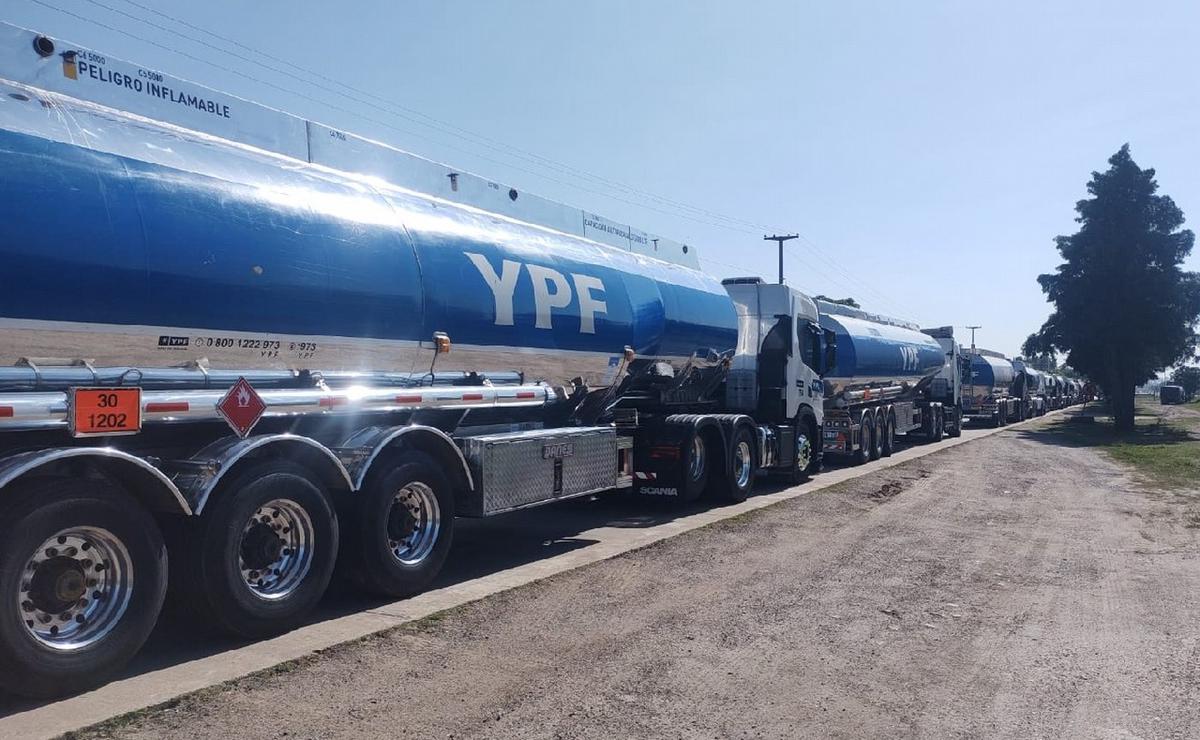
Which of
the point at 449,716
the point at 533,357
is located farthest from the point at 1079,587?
the point at 449,716

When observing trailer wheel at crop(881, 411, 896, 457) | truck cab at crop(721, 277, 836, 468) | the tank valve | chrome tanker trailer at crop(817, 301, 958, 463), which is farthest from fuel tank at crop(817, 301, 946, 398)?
the tank valve

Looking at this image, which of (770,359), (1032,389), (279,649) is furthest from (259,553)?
(1032,389)

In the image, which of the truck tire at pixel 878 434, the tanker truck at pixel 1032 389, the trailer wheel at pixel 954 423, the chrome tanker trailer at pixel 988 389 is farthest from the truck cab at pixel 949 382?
the tanker truck at pixel 1032 389

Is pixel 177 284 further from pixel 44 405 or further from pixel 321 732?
pixel 321 732

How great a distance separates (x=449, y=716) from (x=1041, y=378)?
196 ft

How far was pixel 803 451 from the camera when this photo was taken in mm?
17266

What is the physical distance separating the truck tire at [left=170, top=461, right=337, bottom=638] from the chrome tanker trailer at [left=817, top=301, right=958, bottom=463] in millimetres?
13817

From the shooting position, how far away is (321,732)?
4656 millimetres

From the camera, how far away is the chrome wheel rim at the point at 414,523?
7.55 meters

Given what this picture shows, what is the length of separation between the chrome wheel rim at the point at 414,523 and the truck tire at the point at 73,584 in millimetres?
2243

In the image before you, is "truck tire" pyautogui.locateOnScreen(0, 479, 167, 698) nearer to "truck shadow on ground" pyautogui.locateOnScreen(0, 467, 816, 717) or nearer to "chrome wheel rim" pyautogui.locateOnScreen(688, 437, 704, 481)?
"truck shadow on ground" pyautogui.locateOnScreen(0, 467, 816, 717)

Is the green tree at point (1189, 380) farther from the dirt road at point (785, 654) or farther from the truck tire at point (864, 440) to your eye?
the dirt road at point (785, 654)

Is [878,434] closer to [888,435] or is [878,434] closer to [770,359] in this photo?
[888,435]

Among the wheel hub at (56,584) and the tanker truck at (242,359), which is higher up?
the tanker truck at (242,359)
